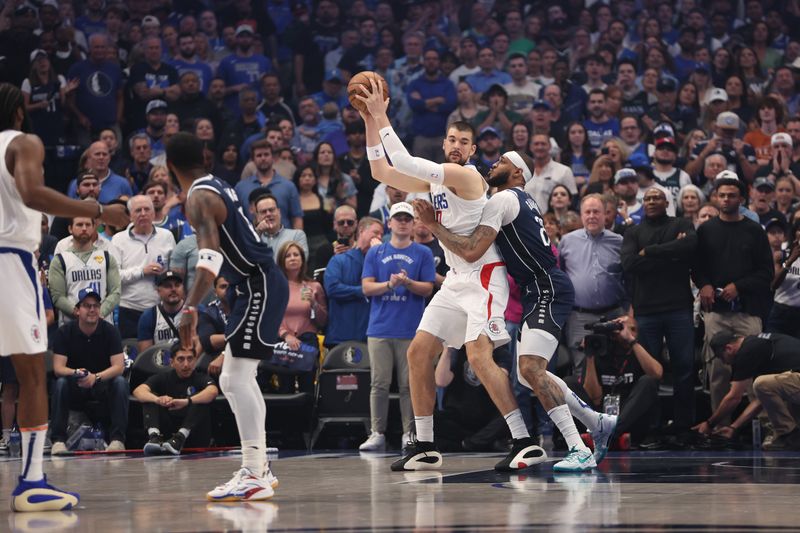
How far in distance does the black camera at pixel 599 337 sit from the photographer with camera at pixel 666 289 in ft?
3.00

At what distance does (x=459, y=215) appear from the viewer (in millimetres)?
9109

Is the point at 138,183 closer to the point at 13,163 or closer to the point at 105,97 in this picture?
the point at 105,97

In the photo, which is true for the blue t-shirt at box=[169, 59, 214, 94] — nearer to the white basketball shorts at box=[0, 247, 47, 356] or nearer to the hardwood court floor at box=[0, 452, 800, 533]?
the hardwood court floor at box=[0, 452, 800, 533]

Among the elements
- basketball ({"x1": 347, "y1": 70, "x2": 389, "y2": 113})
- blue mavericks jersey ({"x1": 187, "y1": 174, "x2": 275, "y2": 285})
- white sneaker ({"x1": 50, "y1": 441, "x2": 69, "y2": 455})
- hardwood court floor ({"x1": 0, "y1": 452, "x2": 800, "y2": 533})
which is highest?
basketball ({"x1": 347, "y1": 70, "x2": 389, "y2": 113})

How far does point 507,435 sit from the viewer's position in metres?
12.0

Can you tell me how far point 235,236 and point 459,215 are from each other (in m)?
2.31

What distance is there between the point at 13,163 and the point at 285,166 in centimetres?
838

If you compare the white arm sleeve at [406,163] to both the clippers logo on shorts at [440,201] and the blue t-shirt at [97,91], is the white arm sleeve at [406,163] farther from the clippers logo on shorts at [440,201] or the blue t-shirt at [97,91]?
the blue t-shirt at [97,91]

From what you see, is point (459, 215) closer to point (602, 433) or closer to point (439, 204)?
point (439, 204)

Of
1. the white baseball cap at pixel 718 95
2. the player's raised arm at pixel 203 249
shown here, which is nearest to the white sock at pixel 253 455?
the player's raised arm at pixel 203 249

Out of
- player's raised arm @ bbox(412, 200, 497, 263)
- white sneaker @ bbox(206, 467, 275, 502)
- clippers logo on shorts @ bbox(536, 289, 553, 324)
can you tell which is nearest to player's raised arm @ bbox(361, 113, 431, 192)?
player's raised arm @ bbox(412, 200, 497, 263)

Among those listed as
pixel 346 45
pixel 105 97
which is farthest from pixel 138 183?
pixel 346 45

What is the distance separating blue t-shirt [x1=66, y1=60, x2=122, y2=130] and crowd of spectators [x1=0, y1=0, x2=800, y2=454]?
0.03m

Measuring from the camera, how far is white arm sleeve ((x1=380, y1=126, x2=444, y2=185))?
28.4ft
